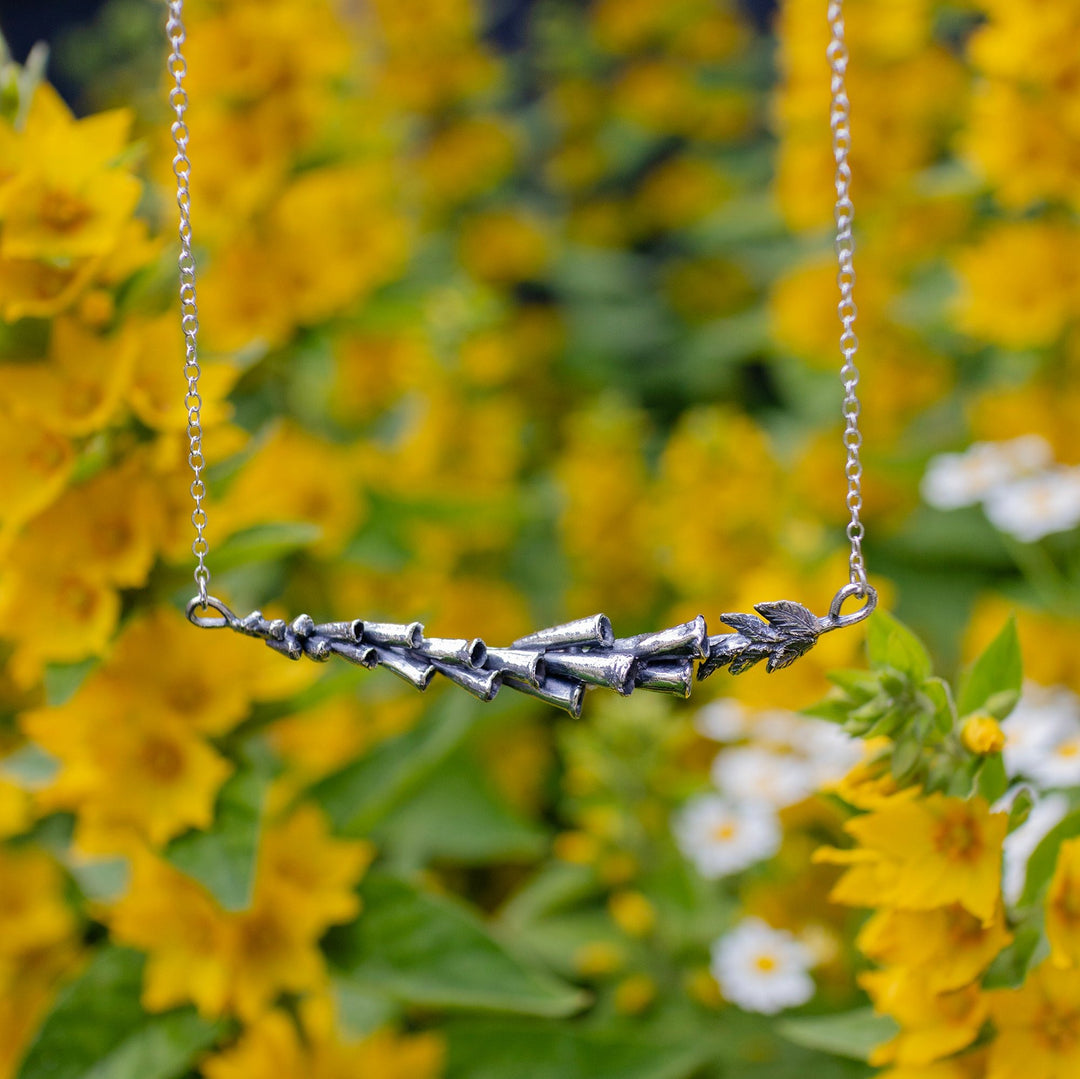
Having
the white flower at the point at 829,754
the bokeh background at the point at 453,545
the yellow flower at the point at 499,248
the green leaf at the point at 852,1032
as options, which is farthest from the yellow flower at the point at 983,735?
the yellow flower at the point at 499,248

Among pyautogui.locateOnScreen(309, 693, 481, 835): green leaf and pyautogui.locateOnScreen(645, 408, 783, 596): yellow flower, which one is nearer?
pyautogui.locateOnScreen(309, 693, 481, 835): green leaf

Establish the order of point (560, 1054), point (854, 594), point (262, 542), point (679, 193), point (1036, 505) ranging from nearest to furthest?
point (854, 594) < point (262, 542) < point (560, 1054) < point (1036, 505) < point (679, 193)

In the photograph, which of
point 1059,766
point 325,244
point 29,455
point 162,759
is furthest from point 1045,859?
point 325,244

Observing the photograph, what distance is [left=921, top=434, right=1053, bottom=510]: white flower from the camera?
141 cm

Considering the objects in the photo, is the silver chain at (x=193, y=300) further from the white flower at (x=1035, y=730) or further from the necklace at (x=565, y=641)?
the white flower at (x=1035, y=730)

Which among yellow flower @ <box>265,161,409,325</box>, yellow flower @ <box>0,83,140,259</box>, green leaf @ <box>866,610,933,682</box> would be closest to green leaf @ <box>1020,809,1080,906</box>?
green leaf @ <box>866,610,933,682</box>

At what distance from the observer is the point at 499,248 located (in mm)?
2732

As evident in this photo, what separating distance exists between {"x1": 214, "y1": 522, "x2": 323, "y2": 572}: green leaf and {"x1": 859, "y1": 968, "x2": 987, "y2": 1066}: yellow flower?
21.9 inches

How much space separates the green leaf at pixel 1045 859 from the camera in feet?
2.60

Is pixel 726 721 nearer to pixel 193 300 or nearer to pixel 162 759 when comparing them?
pixel 162 759

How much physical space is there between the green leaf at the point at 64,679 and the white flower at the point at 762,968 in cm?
65

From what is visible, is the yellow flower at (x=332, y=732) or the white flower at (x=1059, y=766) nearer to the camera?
the white flower at (x=1059, y=766)

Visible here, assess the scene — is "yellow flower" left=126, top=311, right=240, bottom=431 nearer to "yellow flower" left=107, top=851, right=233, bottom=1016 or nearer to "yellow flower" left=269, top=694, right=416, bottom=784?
"yellow flower" left=107, top=851, right=233, bottom=1016

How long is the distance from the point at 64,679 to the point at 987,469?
1.08 meters
